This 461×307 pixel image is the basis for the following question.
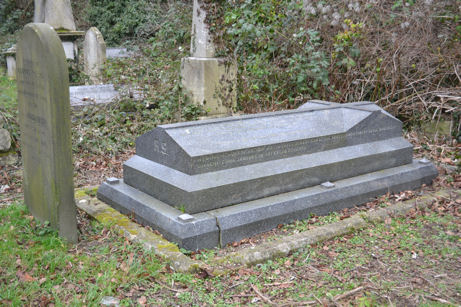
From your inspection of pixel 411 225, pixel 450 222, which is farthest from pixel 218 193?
pixel 450 222

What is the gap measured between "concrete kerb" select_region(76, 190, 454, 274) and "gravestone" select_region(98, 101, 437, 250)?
0.41 feet

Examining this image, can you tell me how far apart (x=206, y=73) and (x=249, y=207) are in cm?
388

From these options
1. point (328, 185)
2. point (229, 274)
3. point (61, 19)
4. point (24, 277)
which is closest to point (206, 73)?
point (328, 185)

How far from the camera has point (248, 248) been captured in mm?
4020

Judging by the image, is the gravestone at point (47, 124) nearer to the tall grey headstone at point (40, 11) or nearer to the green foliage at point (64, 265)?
the green foliage at point (64, 265)

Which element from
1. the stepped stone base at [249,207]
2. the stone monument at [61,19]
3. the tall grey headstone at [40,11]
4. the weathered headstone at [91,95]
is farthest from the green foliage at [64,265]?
the tall grey headstone at [40,11]

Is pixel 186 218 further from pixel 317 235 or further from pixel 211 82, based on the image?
pixel 211 82

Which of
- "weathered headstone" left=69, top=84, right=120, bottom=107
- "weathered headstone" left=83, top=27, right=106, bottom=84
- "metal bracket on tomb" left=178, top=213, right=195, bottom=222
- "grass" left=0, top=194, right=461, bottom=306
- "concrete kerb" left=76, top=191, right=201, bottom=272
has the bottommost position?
"grass" left=0, top=194, right=461, bottom=306

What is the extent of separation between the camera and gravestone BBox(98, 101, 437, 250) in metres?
4.18

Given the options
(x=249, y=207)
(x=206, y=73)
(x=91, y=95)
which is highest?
(x=206, y=73)

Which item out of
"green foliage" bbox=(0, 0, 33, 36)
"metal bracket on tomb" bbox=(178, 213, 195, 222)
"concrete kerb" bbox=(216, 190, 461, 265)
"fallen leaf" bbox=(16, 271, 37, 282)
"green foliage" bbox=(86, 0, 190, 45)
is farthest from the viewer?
"green foliage" bbox=(0, 0, 33, 36)

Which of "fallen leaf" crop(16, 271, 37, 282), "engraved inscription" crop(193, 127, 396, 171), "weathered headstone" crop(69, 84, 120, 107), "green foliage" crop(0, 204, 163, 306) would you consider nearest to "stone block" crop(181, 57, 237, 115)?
"weathered headstone" crop(69, 84, 120, 107)

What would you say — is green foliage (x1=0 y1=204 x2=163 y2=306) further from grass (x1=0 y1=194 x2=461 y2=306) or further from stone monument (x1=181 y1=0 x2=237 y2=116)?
stone monument (x1=181 y1=0 x2=237 y2=116)

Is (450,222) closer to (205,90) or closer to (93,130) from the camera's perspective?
(205,90)
